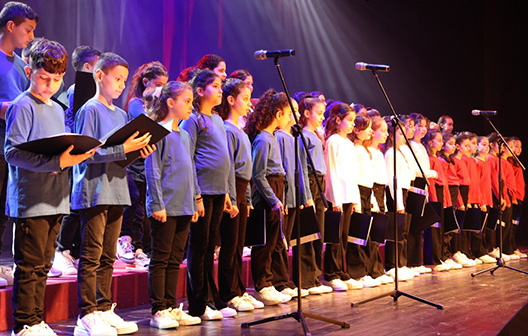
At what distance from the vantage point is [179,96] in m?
3.26

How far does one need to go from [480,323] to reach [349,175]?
5.22 ft

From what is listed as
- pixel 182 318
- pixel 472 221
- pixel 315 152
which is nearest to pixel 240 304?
pixel 182 318

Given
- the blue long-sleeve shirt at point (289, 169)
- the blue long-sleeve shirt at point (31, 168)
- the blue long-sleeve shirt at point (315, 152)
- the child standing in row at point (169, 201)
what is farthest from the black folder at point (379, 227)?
the blue long-sleeve shirt at point (31, 168)

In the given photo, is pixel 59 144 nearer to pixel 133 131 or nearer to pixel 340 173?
pixel 133 131

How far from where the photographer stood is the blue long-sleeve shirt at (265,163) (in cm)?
397

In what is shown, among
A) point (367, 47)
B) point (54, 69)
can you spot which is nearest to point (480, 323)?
point (54, 69)

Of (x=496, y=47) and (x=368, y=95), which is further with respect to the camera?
(x=496, y=47)

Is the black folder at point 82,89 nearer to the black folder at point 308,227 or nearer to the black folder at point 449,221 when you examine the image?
the black folder at point 308,227

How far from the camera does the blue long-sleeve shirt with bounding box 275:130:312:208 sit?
4.18 metres

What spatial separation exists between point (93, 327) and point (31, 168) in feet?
Result: 2.62

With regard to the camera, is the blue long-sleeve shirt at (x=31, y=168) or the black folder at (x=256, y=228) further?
the black folder at (x=256, y=228)

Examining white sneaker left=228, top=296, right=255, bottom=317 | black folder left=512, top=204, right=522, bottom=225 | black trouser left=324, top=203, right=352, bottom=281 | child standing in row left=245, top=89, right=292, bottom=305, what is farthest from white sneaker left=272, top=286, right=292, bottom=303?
black folder left=512, top=204, right=522, bottom=225

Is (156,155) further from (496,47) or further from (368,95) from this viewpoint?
(496,47)

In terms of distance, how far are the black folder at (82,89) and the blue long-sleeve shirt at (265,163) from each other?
1130mm
